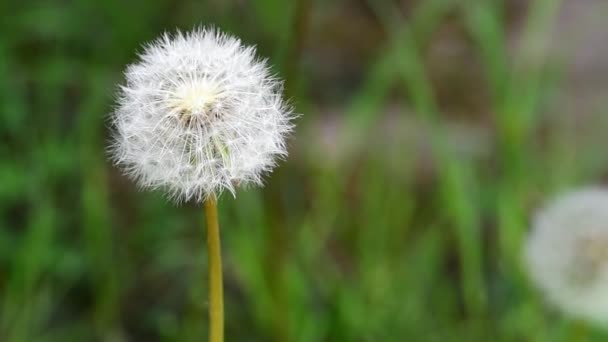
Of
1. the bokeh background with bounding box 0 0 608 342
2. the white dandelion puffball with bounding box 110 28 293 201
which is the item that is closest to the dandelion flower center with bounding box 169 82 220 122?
the white dandelion puffball with bounding box 110 28 293 201

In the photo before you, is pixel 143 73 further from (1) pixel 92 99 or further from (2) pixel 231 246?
(1) pixel 92 99

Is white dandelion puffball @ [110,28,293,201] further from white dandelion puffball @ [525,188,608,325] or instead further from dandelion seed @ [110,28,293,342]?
white dandelion puffball @ [525,188,608,325]

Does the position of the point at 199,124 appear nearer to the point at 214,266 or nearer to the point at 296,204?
the point at 214,266

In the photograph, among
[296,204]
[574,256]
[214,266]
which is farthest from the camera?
[296,204]

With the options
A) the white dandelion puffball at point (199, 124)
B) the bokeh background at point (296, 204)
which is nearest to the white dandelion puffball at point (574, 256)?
the bokeh background at point (296, 204)

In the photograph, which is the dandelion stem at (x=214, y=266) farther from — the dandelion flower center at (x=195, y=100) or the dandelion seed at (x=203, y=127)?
the dandelion flower center at (x=195, y=100)

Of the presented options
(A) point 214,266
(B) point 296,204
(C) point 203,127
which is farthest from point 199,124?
(B) point 296,204

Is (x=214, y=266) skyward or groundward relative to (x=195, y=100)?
groundward

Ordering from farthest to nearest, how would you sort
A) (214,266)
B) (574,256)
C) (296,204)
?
1. (296,204)
2. (574,256)
3. (214,266)
